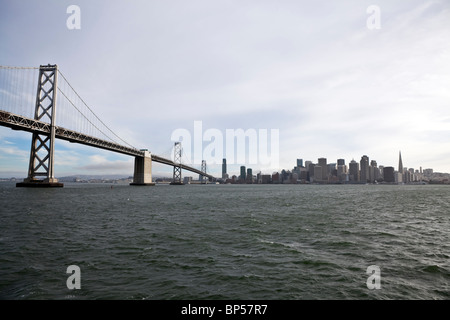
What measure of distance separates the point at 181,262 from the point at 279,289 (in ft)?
13.7

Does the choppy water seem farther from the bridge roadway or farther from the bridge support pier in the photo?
the bridge support pier

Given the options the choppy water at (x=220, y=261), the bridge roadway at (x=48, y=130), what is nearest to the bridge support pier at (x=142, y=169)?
the bridge roadway at (x=48, y=130)

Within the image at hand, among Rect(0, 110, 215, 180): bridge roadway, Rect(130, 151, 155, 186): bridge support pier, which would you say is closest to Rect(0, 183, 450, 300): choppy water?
Rect(0, 110, 215, 180): bridge roadway

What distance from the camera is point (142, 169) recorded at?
108562 mm

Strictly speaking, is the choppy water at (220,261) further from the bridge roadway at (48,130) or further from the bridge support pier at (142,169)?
the bridge support pier at (142,169)

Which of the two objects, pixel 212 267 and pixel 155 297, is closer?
pixel 155 297

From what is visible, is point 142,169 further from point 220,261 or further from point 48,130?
point 220,261

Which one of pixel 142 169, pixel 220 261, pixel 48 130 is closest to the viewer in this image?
pixel 220 261

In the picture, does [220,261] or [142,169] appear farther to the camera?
[142,169]

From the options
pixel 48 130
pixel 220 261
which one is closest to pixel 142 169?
pixel 48 130

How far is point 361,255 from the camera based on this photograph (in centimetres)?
1117
